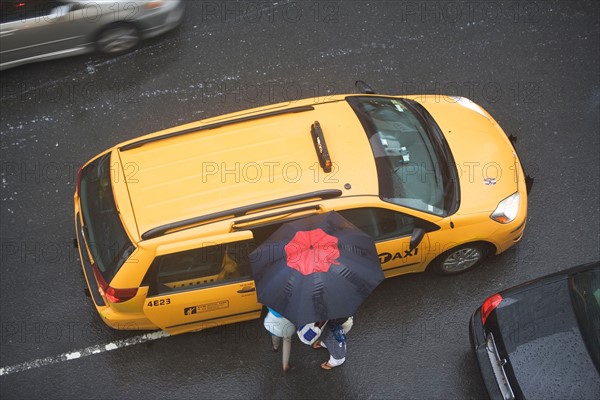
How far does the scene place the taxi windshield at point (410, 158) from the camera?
22.0 feet

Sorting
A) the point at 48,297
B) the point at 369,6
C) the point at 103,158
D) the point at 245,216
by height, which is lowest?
the point at 48,297

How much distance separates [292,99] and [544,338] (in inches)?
179

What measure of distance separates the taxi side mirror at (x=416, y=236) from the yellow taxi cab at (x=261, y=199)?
0.01 meters

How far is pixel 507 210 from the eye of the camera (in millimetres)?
7000

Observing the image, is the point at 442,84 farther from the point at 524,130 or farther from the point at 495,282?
the point at 495,282

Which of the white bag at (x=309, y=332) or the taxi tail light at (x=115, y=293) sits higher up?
the taxi tail light at (x=115, y=293)

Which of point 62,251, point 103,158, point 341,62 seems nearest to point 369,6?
point 341,62

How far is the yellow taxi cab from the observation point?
20.5 ft

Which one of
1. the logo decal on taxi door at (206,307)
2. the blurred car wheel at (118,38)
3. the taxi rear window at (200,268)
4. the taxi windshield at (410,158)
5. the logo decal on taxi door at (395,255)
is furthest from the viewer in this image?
the blurred car wheel at (118,38)

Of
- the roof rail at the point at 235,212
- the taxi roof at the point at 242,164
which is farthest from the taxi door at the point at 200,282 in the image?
the taxi roof at the point at 242,164

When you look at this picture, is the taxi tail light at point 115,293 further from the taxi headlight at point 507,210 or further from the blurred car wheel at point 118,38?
the blurred car wheel at point 118,38

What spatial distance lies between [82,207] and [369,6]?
17.3ft

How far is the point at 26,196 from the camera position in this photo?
8.23 metres

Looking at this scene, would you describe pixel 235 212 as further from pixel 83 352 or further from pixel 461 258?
pixel 461 258
